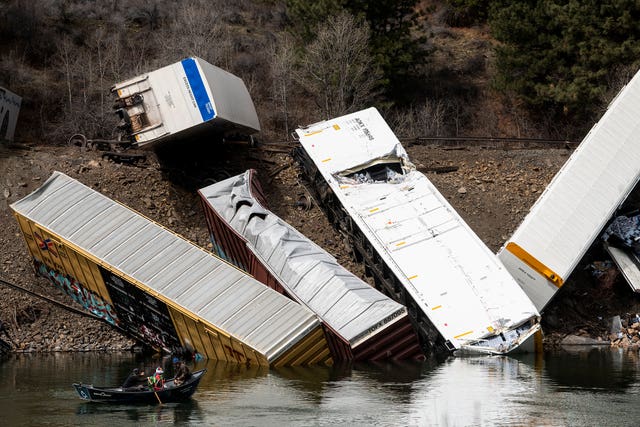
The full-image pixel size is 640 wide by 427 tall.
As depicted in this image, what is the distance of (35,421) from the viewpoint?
71.8 feet

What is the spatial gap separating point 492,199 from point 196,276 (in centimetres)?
1306

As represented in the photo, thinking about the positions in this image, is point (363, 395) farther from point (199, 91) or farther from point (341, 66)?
point (341, 66)

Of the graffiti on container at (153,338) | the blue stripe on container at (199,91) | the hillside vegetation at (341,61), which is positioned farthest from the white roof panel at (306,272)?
the hillside vegetation at (341,61)

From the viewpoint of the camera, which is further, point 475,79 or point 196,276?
point 475,79

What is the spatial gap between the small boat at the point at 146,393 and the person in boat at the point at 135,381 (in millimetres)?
126

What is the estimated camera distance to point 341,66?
4766 centimetres

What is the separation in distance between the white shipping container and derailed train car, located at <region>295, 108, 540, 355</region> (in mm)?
12886

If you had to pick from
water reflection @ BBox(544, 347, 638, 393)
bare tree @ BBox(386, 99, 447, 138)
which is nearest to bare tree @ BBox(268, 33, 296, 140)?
bare tree @ BBox(386, 99, 447, 138)

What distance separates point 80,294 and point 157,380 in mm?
8587

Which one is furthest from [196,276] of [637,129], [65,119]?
[65,119]

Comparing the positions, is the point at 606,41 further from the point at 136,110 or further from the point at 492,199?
the point at 136,110

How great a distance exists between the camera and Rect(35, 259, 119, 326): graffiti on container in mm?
30953

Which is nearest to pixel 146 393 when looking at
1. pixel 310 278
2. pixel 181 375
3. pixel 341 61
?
pixel 181 375

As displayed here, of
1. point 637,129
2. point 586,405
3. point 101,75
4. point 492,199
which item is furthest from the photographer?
point 101,75
